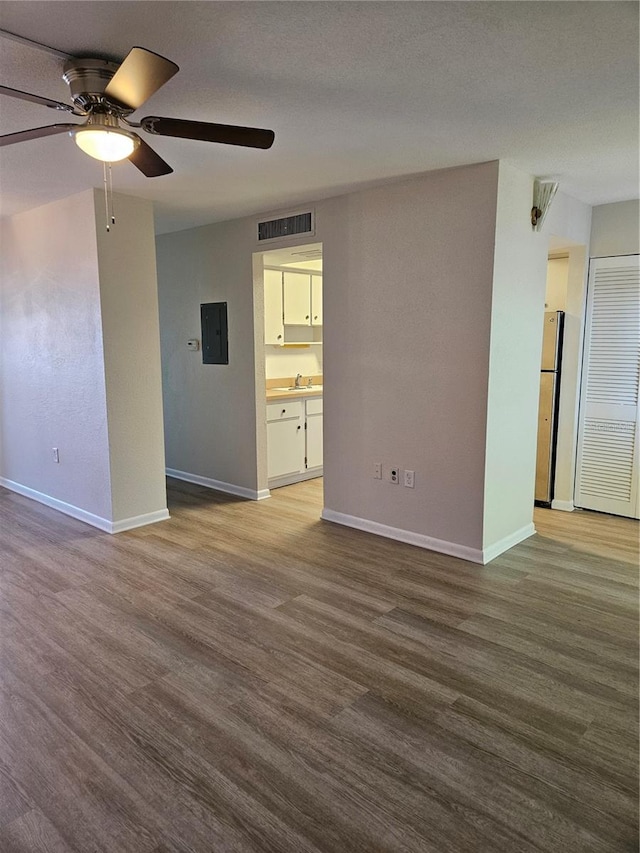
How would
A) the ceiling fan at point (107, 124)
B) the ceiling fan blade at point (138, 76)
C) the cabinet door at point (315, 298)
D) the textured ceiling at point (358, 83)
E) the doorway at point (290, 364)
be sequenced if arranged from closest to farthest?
the ceiling fan blade at point (138, 76), the textured ceiling at point (358, 83), the ceiling fan at point (107, 124), the doorway at point (290, 364), the cabinet door at point (315, 298)

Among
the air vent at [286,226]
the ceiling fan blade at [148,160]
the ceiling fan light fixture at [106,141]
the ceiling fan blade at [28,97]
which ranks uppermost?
the air vent at [286,226]

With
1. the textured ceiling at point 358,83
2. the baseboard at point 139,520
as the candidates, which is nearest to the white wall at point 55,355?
the baseboard at point 139,520

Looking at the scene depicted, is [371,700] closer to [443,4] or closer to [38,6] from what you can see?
[443,4]

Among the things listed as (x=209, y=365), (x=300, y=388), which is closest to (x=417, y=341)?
(x=209, y=365)

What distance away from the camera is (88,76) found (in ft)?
6.67

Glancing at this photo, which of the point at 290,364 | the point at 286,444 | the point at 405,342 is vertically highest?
the point at 405,342

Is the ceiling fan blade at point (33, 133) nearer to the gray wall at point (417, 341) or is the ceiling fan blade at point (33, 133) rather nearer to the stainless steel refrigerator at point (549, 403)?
the gray wall at point (417, 341)

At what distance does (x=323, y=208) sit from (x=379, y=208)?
20.9 inches

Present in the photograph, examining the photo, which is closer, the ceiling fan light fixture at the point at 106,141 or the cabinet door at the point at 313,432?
the ceiling fan light fixture at the point at 106,141

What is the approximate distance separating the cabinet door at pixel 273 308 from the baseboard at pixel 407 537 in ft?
6.59

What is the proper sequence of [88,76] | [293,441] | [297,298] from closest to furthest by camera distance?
[88,76], [293,441], [297,298]

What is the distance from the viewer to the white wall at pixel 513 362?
3.43m

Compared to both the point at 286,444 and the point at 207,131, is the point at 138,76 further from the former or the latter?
the point at 286,444

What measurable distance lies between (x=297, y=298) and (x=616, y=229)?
2.94m
